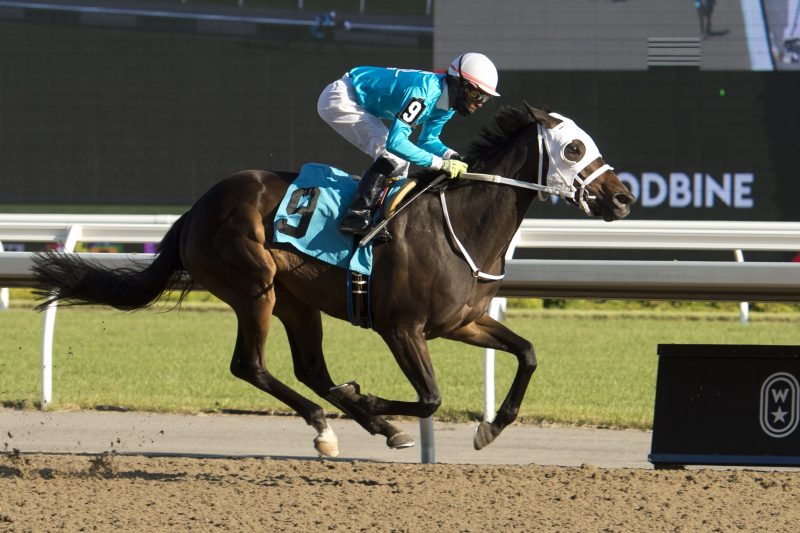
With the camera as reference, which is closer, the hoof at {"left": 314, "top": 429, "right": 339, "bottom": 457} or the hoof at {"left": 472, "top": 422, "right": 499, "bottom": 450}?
the hoof at {"left": 472, "top": 422, "right": 499, "bottom": 450}

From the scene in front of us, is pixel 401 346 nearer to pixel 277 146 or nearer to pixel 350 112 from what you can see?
pixel 350 112

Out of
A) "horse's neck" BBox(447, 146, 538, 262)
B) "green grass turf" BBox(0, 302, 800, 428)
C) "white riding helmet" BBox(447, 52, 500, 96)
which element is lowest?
"green grass turf" BBox(0, 302, 800, 428)

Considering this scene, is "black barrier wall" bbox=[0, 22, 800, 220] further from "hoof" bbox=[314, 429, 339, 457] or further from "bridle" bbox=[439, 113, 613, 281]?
"hoof" bbox=[314, 429, 339, 457]

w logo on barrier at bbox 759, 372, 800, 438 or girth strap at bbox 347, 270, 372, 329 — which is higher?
girth strap at bbox 347, 270, 372, 329

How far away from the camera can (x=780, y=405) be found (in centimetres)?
528

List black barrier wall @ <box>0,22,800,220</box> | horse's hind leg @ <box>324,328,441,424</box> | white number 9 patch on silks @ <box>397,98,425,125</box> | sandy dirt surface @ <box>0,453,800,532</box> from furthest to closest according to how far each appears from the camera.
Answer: black barrier wall @ <box>0,22,800,220</box> < white number 9 patch on silks @ <box>397,98,425,125</box> < horse's hind leg @ <box>324,328,441,424</box> < sandy dirt surface @ <box>0,453,800,532</box>

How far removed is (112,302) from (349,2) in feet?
25.3

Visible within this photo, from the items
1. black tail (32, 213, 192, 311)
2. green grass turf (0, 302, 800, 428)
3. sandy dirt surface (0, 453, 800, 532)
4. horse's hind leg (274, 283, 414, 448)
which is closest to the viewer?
sandy dirt surface (0, 453, 800, 532)

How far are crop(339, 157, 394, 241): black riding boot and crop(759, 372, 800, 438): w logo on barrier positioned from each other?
1821 millimetres

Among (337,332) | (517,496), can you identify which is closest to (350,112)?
(517,496)

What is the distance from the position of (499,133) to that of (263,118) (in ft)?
25.2

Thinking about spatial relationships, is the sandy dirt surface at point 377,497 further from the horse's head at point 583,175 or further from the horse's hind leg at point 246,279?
the horse's head at point 583,175

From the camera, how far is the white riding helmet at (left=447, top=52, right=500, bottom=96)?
196 inches

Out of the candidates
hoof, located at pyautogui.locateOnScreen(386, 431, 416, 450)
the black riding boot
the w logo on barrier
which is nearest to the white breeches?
the black riding boot
